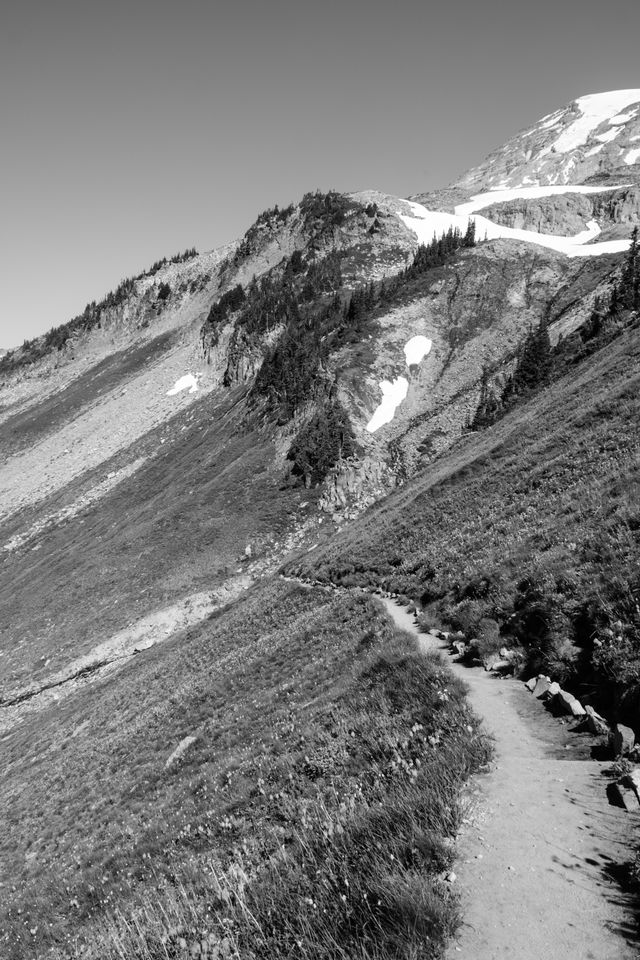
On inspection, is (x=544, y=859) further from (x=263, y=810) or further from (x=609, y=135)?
(x=609, y=135)

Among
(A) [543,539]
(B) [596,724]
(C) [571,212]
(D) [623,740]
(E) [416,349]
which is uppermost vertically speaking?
(C) [571,212]

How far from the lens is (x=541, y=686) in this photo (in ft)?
26.9

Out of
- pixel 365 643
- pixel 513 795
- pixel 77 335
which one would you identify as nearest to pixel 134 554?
pixel 365 643

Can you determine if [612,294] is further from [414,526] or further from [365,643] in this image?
[365,643]

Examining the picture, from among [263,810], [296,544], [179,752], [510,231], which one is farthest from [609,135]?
[263,810]

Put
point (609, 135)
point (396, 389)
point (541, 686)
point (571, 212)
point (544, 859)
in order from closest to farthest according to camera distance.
A: point (544, 859)
point (541, 686)
point (396, 389)
point (571, 212)
point (609, 135)

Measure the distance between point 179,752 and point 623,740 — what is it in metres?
14.0

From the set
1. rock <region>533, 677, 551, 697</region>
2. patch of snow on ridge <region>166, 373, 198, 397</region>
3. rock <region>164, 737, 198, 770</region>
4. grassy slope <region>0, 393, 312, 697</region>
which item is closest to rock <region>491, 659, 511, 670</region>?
rock <region>533, 677, 551, 697</region>

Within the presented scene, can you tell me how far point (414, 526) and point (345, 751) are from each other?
1920cm

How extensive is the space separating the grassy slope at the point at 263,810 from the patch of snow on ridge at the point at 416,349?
1937 inches

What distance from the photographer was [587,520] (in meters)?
12.6

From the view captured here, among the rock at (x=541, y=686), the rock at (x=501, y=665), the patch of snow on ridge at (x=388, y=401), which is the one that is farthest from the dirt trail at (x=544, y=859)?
the patch of snow on ridge at (x=388, y=401)

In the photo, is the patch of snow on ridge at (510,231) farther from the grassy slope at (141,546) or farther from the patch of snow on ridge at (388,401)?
the grassy slope at (141,546)

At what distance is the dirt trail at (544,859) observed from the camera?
378cm
